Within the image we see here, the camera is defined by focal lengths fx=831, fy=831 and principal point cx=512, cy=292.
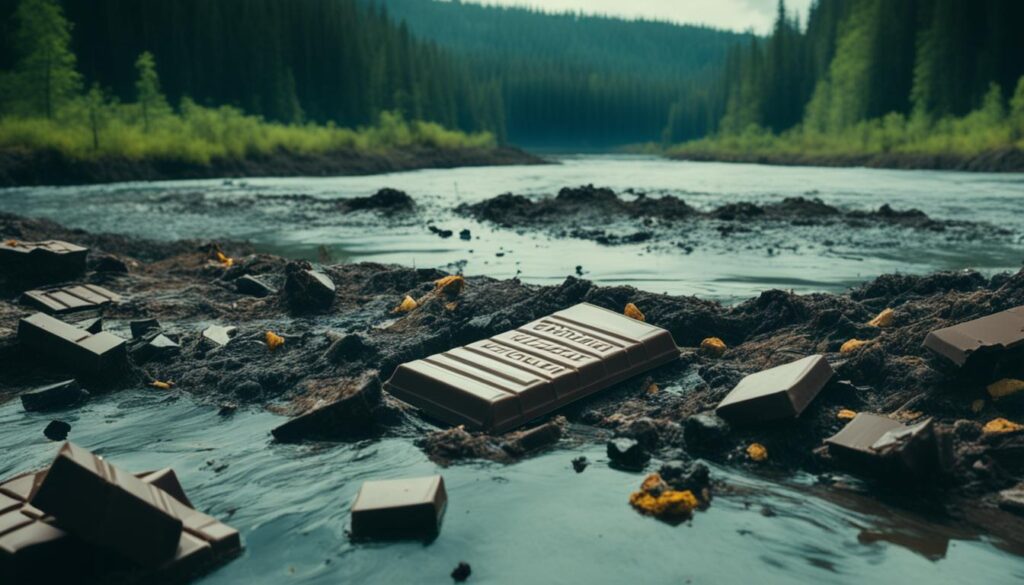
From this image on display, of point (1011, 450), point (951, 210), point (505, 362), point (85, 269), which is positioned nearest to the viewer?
point (1011, 450)

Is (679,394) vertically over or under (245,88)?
under

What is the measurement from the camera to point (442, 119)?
9062 centimetres

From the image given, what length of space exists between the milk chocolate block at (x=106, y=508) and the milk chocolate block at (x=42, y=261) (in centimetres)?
779

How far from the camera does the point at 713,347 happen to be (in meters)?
7.21

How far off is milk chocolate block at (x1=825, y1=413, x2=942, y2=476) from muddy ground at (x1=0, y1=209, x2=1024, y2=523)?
135 mm

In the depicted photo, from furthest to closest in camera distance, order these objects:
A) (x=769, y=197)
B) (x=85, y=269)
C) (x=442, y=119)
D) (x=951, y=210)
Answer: (x=442, y=119) < (x=769, y=197) < (x=951, y=210) < (x=85, y=269)

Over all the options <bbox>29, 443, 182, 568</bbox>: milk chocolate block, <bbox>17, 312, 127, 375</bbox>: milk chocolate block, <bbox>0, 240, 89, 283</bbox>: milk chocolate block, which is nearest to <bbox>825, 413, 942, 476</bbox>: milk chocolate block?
<bbox>29, 443, 182, 568</bbox>: milk chocolate block

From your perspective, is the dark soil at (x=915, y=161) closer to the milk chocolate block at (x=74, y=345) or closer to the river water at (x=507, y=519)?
the river water at (x=507, y=519)

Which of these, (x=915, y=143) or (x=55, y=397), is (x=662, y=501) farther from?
Result: (x=915, y=143)

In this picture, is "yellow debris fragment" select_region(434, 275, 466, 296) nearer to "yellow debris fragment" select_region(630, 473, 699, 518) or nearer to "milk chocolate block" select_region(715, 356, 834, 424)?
"milk chocolate block" select_region(715, 356, 834, 424)

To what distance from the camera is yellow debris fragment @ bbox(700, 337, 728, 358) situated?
7184 millimetres

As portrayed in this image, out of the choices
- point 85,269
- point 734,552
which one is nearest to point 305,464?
point 734,552

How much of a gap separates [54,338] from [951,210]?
21.5 m

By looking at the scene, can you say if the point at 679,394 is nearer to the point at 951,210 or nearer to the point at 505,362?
the point at 505,362
